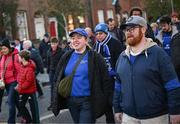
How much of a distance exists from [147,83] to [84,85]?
1488mm

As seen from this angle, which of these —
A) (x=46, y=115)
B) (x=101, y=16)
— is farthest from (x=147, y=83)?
(x=101, y=16)

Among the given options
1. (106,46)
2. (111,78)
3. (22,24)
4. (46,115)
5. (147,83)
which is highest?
(22,24)

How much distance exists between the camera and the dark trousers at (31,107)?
31.8 feet

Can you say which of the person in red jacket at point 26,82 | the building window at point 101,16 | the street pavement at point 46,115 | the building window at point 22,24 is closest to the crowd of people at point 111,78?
the person in red jacket at point 26,82

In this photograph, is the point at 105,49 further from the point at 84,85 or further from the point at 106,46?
the point at 84,85

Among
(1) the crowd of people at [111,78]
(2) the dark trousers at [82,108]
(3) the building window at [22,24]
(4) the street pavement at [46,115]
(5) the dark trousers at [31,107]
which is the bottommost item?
(4) the street pavement at [46,115]

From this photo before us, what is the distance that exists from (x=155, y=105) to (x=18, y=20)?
110 feet

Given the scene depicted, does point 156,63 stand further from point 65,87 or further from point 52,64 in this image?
point 52,64

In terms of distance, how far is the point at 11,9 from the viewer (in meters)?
31.1

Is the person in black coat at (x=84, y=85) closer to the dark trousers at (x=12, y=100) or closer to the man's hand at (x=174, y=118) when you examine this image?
the man's hand at (x=174, y=118)

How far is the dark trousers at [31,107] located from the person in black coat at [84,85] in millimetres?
3150

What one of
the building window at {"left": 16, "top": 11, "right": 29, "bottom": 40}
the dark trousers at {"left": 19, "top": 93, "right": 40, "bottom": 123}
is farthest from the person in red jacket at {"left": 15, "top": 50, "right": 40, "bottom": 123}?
the building window at {"left": 16, "top": 11, "right": 29, "bottom": 40}

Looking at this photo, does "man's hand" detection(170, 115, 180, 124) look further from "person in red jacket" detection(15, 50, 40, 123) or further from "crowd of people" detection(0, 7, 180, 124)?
"person in red jacket" detection(15, 50, 40, 123)

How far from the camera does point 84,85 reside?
6.40 meters
